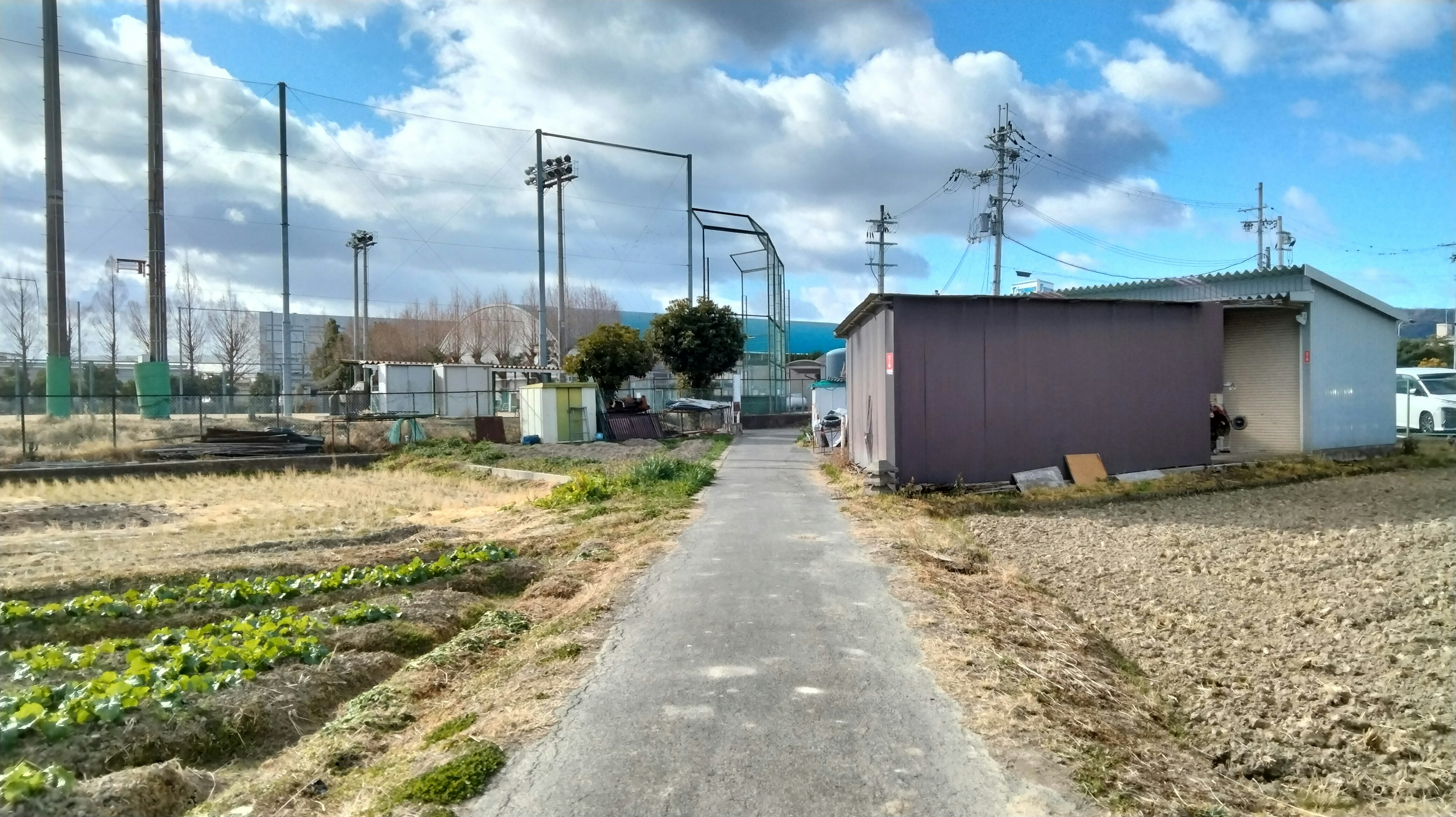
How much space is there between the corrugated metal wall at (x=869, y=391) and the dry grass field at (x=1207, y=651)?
3.71 m

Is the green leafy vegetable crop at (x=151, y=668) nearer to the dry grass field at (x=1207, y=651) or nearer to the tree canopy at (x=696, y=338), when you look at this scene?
the dry grass field at (x=1207, y=651)

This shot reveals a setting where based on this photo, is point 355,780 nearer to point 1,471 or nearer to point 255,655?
point 255,655

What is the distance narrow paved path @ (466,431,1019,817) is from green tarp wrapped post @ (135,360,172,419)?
26586 mm

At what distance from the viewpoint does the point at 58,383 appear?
27.1 metres

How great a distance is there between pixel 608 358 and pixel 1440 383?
26.8 meters

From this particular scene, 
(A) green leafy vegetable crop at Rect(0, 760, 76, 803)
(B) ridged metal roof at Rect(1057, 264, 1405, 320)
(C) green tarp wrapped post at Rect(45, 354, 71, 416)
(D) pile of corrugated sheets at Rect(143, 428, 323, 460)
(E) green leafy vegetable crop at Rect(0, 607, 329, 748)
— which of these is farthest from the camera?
(C) green tarp wrapped post at Rect(45, 354, 71, 416)

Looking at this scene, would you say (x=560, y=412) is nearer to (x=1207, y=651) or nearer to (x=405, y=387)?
(x=405, y=387)

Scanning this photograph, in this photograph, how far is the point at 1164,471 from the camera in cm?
1675

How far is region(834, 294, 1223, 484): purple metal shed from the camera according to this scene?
14.6 m

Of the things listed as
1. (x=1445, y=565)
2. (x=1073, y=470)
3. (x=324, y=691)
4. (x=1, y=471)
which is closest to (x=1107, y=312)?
(x=1073, y=470)

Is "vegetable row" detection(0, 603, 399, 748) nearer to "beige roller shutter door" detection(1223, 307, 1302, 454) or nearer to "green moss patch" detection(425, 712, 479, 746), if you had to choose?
"green moss patch" detection(425, 712, 479, 746)

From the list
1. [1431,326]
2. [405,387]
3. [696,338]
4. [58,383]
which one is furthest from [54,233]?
[1431,326]

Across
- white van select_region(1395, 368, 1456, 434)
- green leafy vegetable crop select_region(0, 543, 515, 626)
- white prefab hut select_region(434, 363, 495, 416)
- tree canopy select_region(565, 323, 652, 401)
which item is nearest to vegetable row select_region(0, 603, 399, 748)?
green leafy vegetable crop select_region(0, 543, 515, 626)

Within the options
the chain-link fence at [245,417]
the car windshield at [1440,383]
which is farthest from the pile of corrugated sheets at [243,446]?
the car windshield at [1440,383]
